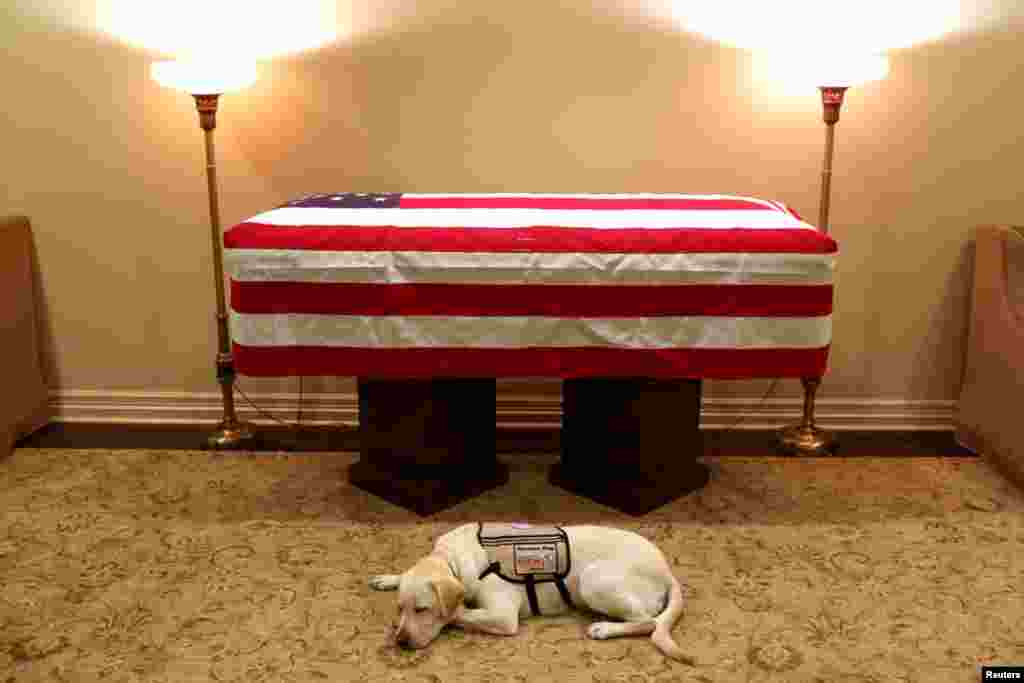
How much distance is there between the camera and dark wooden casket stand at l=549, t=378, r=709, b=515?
2697 mm

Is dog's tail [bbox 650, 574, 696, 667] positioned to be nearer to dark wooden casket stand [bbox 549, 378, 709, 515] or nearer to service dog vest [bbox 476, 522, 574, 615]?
service dog vest [bbox 476, 522, 574, 615]

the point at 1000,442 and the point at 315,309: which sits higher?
the point at 315,309

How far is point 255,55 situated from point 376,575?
1693 millimetres

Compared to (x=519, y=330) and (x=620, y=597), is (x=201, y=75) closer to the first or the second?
(x=519, y=330)

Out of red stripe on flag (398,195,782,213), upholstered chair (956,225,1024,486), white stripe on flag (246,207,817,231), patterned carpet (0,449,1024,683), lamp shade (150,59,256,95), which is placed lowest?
patterned carpet (0,449,1024,683)

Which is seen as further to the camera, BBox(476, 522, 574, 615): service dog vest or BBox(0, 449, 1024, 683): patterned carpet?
BBox(476, 522, 574, 615): service dog vest

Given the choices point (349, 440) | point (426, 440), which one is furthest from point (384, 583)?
point (349, 440)

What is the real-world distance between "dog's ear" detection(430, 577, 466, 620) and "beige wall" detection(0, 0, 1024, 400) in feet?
5.04

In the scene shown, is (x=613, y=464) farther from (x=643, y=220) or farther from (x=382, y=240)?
(x=382, y=240)

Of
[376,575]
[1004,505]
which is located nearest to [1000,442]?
[1004,505]

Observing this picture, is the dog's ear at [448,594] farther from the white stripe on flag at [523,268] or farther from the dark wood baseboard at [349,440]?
the dark wood baseboard at [349,440]

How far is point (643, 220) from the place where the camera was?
2.60 metres

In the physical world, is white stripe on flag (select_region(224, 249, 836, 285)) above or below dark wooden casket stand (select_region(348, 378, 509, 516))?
above

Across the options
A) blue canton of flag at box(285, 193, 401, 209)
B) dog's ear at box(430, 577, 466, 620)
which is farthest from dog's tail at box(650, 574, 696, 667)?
blue canton of flag at box(285, 193, 401, 209)
